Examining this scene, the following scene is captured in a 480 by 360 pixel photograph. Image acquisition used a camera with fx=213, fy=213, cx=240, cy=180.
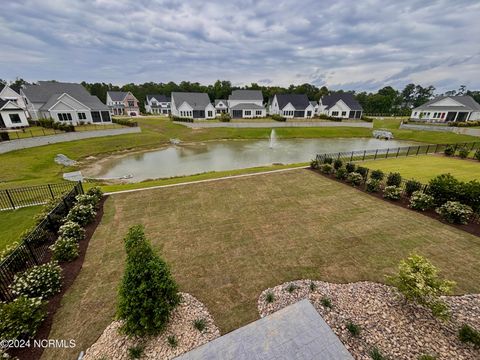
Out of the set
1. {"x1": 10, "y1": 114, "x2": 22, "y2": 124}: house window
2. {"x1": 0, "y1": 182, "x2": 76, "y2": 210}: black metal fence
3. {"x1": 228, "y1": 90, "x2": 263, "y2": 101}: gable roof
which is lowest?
{"x1": 0, "y1": 182, "x2": 76, "y2": 210}: black metal fence

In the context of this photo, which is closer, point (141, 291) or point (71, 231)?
point (141, 291)

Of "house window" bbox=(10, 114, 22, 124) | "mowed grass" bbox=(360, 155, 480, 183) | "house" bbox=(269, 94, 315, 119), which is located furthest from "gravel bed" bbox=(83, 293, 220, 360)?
"house" bbox=(269, 94, 315, 119)

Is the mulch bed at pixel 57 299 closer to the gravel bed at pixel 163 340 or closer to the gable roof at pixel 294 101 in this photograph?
the gravel bed at pixel 163 340

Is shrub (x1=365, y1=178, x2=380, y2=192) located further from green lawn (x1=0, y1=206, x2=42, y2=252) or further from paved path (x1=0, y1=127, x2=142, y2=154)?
paved path (x1=0, y1=127, x2=142, y2=154)

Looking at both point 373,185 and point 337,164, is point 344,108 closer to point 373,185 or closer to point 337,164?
point 337,164

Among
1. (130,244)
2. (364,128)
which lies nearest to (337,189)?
(130,244)

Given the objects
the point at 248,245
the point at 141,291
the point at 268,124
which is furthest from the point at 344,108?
the point at 141,291
